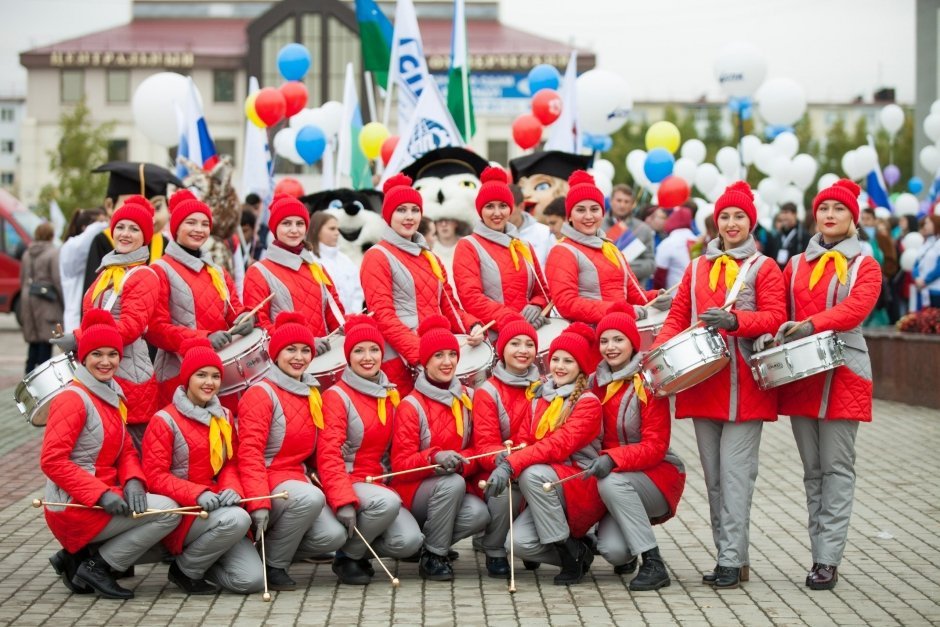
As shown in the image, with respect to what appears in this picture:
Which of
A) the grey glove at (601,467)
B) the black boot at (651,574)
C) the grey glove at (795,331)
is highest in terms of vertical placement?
the grey glove at (795,331)

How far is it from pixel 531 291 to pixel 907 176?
52.5 metres

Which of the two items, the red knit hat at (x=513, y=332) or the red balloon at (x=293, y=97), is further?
the red balloon at (x=293, y=97)

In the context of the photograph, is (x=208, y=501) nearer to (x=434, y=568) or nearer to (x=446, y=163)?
(x=434, y=568)

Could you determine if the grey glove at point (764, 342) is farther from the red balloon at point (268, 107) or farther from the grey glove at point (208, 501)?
the red balloon at point (268, 107)

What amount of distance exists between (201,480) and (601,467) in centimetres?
194

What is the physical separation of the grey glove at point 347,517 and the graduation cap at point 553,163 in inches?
213

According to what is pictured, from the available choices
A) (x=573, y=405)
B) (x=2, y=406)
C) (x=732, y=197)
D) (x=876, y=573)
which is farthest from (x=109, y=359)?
(x=2, y=406)

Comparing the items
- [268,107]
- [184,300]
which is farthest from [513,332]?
[268,107]

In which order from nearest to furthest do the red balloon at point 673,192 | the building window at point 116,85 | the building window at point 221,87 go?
the red balloon at point 673,192
the building window at point 221,87
the building window at point 116,85

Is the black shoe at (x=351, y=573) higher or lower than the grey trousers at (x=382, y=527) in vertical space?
lower

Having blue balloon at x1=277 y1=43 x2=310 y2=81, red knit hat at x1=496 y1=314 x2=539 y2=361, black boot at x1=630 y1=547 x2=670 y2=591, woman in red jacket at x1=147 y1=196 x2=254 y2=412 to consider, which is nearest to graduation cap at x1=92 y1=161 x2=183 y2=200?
woman in red jacket at x1=147 y1=196 x2=254 y2=412

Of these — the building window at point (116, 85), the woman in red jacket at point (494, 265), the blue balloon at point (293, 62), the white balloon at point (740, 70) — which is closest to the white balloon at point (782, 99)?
the white balloon at point (740, 70)

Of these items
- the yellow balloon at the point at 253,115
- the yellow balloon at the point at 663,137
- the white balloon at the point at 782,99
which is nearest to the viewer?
the yellow balloon at the point at 253,115

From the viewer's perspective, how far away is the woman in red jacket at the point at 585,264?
8719 millimetres
